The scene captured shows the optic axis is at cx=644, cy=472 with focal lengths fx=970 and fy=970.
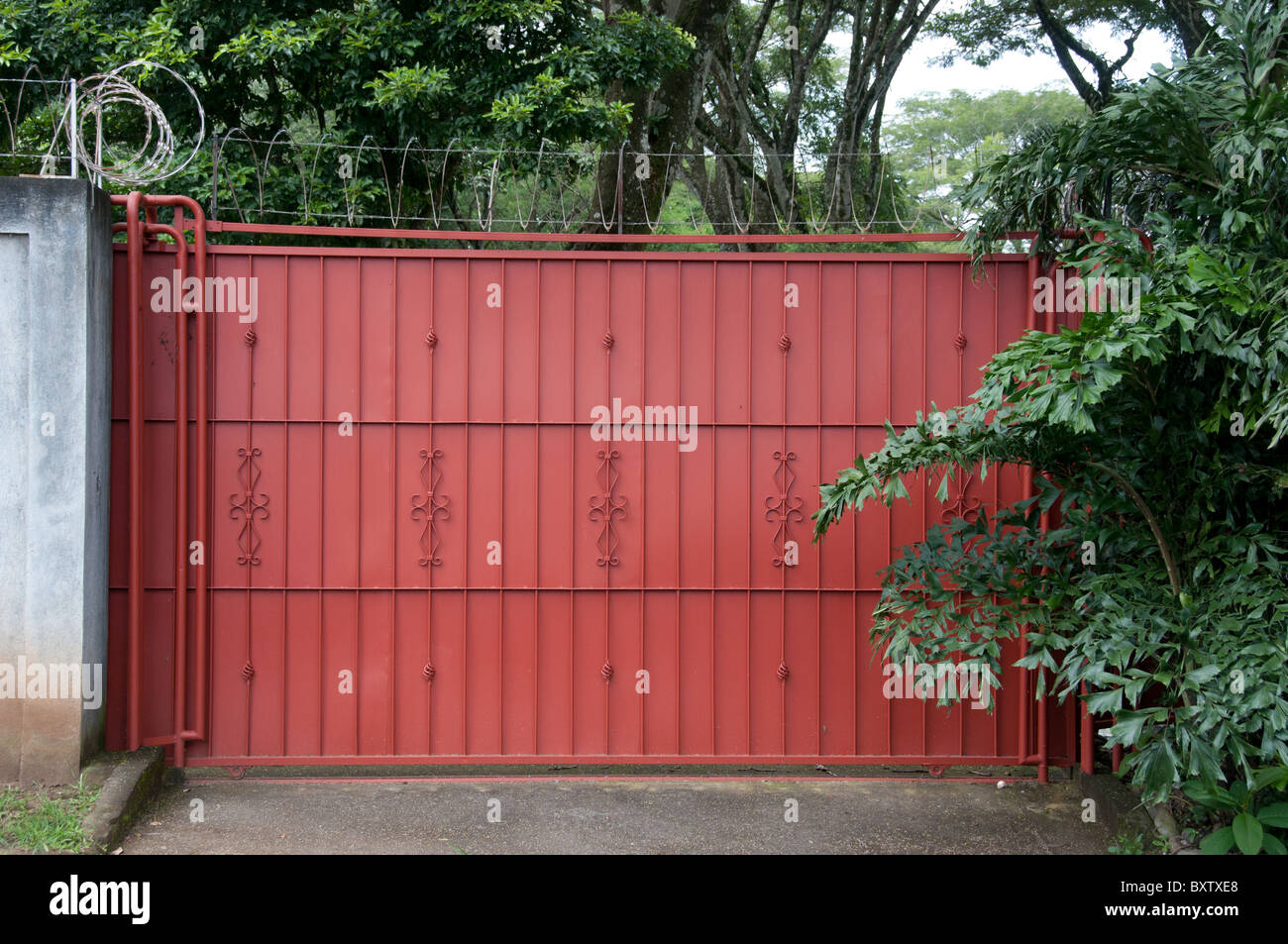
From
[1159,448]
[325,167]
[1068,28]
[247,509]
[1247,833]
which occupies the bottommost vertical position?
[1247,833]

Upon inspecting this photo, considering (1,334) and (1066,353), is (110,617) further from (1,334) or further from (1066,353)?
(1066,353)

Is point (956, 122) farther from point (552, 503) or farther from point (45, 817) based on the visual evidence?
point (45, 817)

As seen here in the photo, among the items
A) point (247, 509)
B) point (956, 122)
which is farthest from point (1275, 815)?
point (956, 122)

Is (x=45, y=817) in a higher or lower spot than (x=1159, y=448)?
lower

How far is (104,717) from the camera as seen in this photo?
14.8 ft

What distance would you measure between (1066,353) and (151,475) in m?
4.06

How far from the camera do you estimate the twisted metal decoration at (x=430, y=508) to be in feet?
15.5

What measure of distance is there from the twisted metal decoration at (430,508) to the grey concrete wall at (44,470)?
144 cm

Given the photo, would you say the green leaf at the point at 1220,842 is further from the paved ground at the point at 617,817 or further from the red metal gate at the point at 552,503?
the red metal gate at the point at 552,503

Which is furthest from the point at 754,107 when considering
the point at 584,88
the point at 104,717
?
the point at 104,717

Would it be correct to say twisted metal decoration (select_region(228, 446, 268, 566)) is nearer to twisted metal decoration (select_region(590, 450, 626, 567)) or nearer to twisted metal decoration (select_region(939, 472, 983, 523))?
twisted metal decoration (select_region(590, 450, 626, 567))

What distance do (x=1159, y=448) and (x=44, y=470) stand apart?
15.3 feet

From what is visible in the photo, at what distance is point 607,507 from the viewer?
15.6 feet

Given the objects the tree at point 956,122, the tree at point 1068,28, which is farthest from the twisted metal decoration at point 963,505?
the tree at point 956,122
